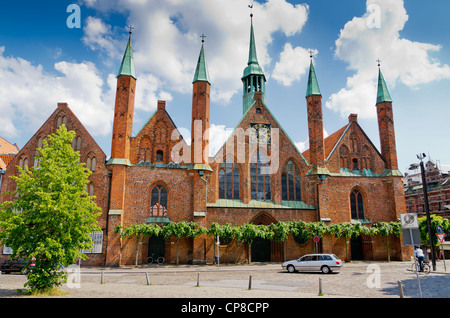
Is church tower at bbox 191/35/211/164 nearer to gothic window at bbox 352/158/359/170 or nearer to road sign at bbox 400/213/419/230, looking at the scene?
gothic window at bbox 352/158/359/170

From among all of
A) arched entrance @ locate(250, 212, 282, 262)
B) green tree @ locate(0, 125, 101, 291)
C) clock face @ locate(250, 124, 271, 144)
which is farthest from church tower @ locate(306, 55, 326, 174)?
green tree @ locate(0, 125, 101, 291)

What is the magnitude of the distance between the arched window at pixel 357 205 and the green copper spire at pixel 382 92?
11020mm

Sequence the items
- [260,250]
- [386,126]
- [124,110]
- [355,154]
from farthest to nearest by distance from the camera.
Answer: [386,126], [355,154], [260,250], [124,110]

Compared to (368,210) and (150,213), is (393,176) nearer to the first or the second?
(368,210)

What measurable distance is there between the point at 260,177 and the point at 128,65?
17014mm

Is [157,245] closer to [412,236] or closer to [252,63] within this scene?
[412,236]

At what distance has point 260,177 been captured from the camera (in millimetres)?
32562

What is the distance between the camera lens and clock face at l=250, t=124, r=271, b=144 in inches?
1303

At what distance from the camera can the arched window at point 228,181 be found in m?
31.4

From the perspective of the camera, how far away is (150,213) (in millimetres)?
29203

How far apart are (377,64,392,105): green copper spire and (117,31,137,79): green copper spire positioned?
26974 mm

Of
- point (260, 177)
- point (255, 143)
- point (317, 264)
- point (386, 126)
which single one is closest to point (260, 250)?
point (260, 177)
